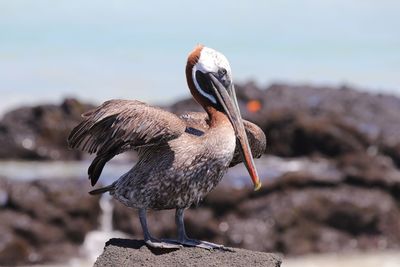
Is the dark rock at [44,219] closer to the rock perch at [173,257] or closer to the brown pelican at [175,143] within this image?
the rock perch at [173,257]

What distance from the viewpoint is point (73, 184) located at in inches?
847


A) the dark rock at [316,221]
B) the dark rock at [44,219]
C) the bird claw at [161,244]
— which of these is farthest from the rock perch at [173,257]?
the dark rock at [316,221]

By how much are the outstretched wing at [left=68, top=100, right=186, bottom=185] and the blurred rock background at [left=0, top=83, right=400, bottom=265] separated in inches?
502

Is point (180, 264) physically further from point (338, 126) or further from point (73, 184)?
point (338, 126)

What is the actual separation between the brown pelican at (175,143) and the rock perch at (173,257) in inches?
3.3

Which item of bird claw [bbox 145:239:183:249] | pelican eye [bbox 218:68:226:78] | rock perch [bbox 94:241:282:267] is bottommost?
rock perch [bbox 94:241:282:267]

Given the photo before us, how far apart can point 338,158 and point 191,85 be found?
17.0 metres

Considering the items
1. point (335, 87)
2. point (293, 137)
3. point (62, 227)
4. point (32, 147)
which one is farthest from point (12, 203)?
point (335, 87)

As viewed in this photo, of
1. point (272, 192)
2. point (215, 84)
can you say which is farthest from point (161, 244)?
point (272, 192)

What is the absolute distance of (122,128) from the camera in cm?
788

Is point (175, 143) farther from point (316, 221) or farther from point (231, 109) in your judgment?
point (316, 221)

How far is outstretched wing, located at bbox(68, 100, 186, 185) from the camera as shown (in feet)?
25.7

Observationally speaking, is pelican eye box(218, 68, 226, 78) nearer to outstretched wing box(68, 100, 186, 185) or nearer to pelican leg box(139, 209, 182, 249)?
outstretched wing box(68, 100, 186, 185)

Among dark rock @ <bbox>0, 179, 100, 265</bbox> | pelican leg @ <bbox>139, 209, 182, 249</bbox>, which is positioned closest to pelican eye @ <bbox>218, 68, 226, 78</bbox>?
pelican leg @ <bbox>139, 209, 182, 249</bbox>
